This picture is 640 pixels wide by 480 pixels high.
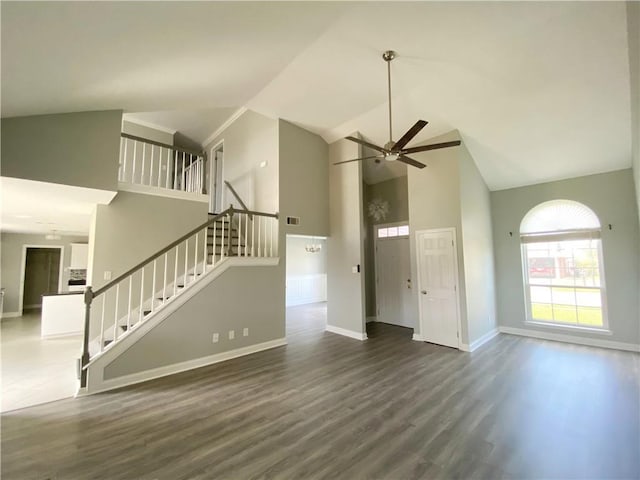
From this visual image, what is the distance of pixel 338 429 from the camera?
2449mm

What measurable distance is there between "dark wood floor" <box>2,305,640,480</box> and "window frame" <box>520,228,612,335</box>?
0.88 m

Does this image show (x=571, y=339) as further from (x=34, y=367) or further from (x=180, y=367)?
(x=34, y=367)

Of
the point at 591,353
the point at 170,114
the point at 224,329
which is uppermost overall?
the point at 170,114

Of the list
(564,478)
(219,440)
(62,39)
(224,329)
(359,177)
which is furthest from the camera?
(359,177)

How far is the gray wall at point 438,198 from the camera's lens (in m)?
4.68

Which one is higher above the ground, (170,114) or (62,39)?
(170,114)

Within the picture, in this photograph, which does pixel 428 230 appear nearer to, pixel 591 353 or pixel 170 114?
pixel 591 353

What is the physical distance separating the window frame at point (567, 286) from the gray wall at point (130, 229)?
693cm

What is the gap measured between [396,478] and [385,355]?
258 cm

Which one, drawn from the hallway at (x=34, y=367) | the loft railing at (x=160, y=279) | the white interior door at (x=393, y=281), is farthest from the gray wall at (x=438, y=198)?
the hallway at (x=34, y=367)

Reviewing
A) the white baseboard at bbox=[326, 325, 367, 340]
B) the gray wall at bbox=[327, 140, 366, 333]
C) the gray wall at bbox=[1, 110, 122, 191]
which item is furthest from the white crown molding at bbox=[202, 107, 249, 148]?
the white baseboard at bbox=[326, 325, 367, 340]

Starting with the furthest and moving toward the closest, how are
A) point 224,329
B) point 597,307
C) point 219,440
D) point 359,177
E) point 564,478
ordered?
point 359,177 → point 597,307 → point 224,329 → point 219,440 → point 564,478

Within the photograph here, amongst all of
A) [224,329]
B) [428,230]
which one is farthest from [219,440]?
[428,230]

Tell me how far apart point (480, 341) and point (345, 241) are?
3141 mm
